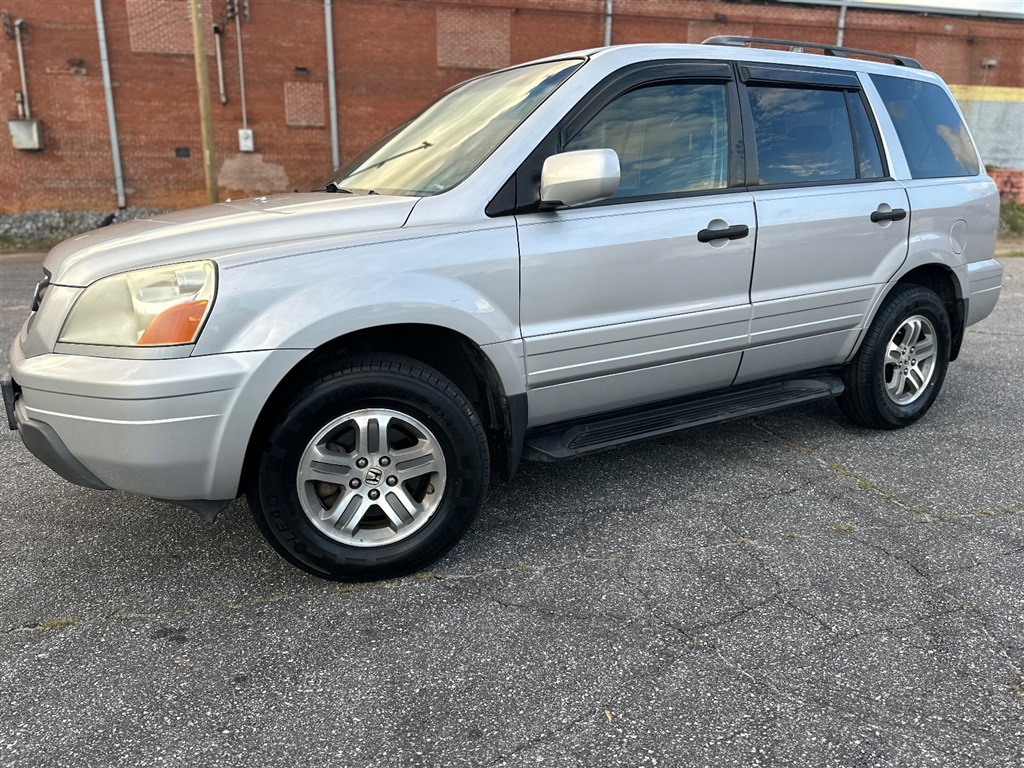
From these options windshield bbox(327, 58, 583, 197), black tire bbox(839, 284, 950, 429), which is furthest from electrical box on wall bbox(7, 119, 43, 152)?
black tire bbox(839, 284, 950, 429)

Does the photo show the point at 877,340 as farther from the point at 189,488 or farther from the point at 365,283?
the point at 189,488

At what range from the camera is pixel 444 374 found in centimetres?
307

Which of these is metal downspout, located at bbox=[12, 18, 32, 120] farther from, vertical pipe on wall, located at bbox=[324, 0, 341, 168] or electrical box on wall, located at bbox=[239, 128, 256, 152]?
vertical pipe on wall, located at bbox=[324, 0, 341, 168]

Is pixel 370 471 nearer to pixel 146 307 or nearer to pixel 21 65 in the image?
pixel 146 307

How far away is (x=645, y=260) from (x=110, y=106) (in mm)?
20351

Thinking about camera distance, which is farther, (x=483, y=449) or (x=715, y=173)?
(x=715, y=173)

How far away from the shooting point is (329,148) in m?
20.9

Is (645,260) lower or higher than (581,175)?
lower

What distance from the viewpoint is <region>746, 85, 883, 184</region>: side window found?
3586 mm

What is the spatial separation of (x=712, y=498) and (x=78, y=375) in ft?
8.37

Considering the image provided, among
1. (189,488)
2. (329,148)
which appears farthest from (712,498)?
(329,148)

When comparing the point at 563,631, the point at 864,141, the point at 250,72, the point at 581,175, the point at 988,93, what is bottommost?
the point at 563,631

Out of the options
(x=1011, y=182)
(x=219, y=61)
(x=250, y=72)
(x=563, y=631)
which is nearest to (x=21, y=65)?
(x=219, y=61)

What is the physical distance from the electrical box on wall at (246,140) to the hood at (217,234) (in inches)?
736
